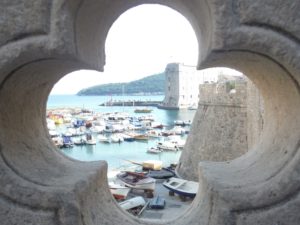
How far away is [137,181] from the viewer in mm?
21625

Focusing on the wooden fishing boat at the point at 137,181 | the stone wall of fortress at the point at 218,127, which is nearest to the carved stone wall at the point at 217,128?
the stone wall of fortress at the point at 218,127

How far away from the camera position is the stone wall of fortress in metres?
18.0

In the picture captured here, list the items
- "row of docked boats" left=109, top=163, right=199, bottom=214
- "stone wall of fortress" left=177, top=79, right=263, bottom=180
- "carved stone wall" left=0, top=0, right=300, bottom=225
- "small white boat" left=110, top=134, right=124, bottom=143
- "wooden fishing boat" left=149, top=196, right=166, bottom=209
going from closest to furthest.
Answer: "carved stone wall" left=0, top=0, right=300, bottom=225, "wooden fishing boat" left=149, top=196, right=166, bottom=209, "row of docked boats" left=109, top=163, right=199, bottom=214, "stone wall of fortress" left=177, top=79, right=263, bottom=180, "small white boat" left=110, top=134, right=124, bottom=143

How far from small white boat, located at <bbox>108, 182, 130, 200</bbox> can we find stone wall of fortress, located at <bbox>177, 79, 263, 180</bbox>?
3.98 meters

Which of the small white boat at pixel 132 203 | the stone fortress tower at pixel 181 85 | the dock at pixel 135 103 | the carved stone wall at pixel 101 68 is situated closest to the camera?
the carved stone wall at pixel 101 68

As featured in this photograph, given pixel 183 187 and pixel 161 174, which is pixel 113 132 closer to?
pixel 161 174

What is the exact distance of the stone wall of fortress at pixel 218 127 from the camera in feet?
59.1

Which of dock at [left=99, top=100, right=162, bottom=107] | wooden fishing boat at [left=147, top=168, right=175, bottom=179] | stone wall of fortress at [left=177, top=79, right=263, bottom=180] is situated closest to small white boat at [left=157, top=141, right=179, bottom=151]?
wooden fishing boat at [left=147, top=168, right=175, bottom=179]

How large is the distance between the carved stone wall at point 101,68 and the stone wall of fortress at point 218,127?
561 inches

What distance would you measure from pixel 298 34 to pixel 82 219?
136 centimetres

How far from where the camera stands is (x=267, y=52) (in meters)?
1.73

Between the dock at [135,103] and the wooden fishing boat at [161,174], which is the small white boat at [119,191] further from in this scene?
the dock at [135,103]

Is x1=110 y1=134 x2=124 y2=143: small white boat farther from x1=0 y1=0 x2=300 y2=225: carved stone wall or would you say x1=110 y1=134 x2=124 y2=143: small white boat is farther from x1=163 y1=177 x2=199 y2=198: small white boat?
x1=0 y1=0 x2=300 y2=225: carved stone wall

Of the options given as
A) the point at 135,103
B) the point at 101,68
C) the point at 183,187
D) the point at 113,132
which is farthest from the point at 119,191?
the point at 135,103
